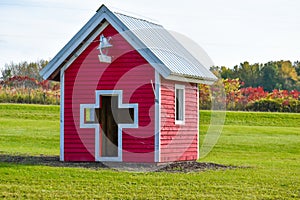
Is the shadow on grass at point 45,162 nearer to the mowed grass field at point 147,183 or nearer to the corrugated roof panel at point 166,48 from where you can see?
the mowed grass field at point 147,183

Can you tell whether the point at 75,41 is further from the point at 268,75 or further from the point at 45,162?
the point at 268,75

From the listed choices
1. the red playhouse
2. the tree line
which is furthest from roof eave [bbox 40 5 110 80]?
the tree line

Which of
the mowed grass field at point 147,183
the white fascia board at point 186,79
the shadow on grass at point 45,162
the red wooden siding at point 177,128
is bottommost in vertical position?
the mowed grass field at point 147,183

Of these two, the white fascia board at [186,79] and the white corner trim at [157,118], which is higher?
the white fascia board at [186,79]

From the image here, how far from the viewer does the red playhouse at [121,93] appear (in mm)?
19484

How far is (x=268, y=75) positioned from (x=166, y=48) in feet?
158

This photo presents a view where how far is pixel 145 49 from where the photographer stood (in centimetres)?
1925

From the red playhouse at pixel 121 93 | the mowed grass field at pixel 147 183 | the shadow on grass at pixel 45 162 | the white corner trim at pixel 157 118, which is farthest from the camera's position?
the red playhouse at pixel 121 93

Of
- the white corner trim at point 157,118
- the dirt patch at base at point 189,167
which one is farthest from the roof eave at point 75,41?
the dirt patch at base at point 189,167

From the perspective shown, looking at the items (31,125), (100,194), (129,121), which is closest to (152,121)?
(129,121)

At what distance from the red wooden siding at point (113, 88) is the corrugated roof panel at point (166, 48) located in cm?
48

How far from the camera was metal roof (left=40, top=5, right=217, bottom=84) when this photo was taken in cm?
1922

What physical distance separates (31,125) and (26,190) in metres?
21.4

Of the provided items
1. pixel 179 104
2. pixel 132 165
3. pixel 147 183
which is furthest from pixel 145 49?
pixel 147 183
